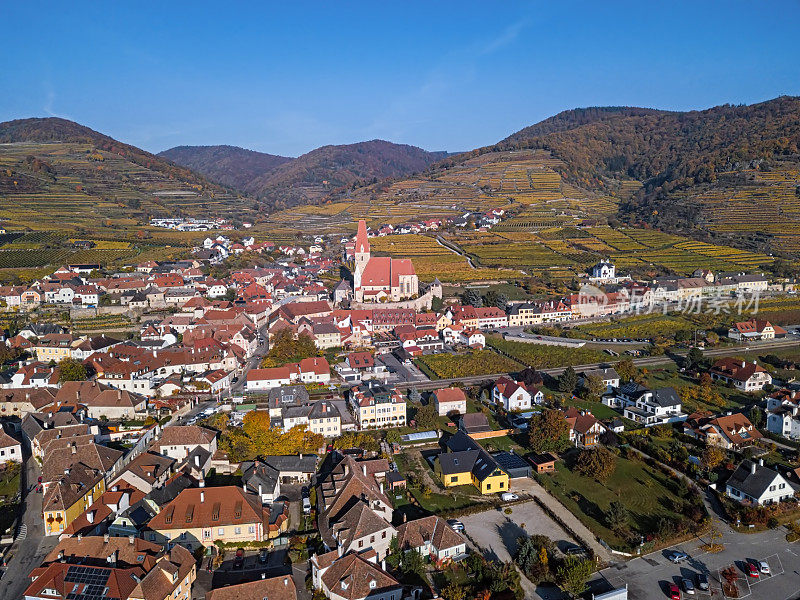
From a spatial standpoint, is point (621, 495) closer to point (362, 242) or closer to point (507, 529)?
point (507, 529)

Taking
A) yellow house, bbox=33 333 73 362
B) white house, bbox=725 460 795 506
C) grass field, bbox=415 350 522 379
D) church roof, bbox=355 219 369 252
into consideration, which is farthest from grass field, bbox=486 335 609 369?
yellow house, bbox=33 333 73 362

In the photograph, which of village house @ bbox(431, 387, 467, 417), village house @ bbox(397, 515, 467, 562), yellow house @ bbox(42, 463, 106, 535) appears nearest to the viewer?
village house @ bbox(397, 515, 467, 562)

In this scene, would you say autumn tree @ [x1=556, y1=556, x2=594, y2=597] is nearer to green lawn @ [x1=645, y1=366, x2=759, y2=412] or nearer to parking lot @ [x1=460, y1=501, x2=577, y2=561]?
parking lot @ [x1=460, y1=501, x2=577, y2=561]

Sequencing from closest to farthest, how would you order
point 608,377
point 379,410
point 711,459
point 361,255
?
point 711,459
point 379,410
point 608,377
point 361,255

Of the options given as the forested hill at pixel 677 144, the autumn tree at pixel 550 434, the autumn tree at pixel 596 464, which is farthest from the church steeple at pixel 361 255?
the forested hill at pixel 677 144

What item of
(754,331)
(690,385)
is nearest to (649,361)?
(690,385)
